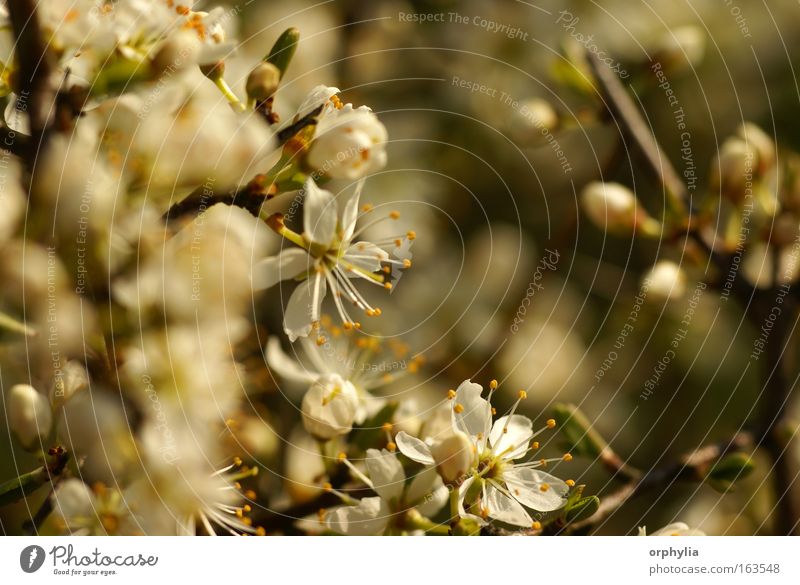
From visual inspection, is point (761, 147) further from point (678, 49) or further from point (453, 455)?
point (453, 455)

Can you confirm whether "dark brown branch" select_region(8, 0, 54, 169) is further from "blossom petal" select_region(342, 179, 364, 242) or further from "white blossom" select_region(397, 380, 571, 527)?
"white blossom" select_region(397, 380, 571, 527)

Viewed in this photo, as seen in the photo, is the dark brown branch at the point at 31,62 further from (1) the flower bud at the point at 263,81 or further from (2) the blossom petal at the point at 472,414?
Answer: (2) the blossom petal at the point at 472,414

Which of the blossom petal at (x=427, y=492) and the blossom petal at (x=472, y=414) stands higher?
the blossom petal at (x=472, y=414)

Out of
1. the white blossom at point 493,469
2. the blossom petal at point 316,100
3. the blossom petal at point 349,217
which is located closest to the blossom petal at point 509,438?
the white blossom at point 493,469

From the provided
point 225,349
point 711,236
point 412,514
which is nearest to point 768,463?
point 711,236

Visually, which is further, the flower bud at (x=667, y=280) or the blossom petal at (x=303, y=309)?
the flower bud at (x=667, y=280)

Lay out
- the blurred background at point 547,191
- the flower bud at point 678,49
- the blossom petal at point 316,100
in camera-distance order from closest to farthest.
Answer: the blossom petal at point 316,100
the flower bud at point 678,49
the blurred background at point 547,191

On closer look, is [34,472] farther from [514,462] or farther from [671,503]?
[671,503]
